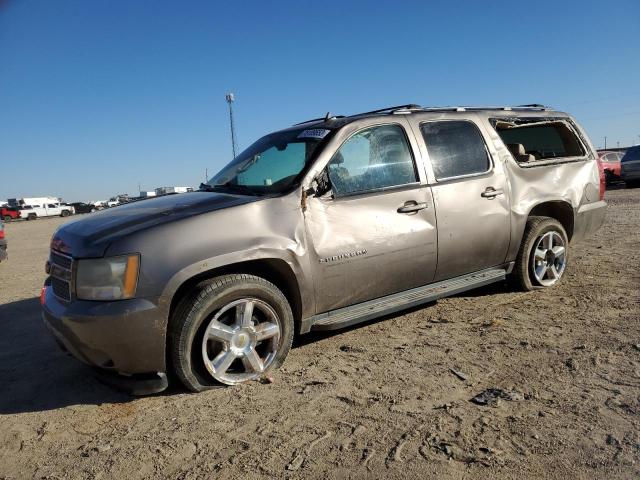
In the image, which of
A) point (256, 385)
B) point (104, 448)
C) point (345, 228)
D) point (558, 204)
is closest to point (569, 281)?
point (558, 204)

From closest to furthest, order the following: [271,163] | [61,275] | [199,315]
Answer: [199,315] < [61,275] < [271,163]

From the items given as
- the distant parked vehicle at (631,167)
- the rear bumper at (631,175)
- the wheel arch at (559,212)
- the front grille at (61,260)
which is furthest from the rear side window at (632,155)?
the front grille at (61,260)

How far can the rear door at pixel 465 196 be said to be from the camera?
13.8ft

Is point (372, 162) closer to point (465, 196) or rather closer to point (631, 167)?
point (465, 196)

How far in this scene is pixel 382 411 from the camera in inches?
110

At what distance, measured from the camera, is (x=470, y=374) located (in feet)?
10.6

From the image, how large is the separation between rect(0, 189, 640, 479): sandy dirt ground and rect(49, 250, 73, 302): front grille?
2.33 feet

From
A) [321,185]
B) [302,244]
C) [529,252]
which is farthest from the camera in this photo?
[529,252]

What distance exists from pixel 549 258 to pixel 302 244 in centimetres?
306

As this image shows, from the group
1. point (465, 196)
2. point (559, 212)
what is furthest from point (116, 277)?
point (559, 212)

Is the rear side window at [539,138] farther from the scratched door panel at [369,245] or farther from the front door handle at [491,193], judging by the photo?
the scratched door panel at [369,245]

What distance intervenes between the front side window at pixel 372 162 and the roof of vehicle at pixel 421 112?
177mm

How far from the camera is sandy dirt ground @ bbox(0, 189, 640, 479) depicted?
2.33 m

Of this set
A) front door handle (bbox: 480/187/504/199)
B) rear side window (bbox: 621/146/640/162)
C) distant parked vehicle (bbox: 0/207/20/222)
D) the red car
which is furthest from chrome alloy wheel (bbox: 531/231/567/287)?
distant parked vehicle (bbox: 0/207/20/222)
